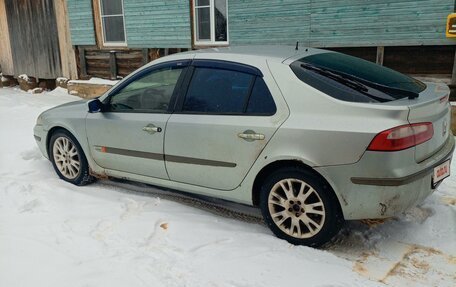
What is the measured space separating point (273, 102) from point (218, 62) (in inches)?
28.2

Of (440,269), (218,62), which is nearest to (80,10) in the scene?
(218,62)

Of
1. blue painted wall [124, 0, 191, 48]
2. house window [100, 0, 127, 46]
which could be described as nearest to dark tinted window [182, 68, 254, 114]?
blue painted wall [124, 0, 191, 48]

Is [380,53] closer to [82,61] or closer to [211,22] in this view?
[211,22]

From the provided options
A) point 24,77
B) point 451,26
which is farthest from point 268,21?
point 24,77

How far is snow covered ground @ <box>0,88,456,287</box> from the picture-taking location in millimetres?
2965

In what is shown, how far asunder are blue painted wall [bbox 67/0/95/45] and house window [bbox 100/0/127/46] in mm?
330

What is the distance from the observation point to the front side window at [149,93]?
409cm

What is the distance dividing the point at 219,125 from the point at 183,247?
1030 millimetres

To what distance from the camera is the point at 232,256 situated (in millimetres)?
3254

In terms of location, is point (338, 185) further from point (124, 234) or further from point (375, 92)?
point (124, 234)

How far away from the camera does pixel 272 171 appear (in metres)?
3.44

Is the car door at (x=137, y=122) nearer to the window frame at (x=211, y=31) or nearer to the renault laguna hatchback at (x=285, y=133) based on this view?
the renault laguna hatchback at (x=285, y=133)

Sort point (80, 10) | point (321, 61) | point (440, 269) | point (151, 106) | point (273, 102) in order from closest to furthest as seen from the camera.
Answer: point (440, 269)
point (273, 102)
point (321, 61)
point (151, 106)
point (80, 10)

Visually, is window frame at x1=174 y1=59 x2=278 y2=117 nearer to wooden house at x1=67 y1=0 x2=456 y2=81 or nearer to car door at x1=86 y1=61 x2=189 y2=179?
car door at x1=86 y1=61 x2=189 y2=179
